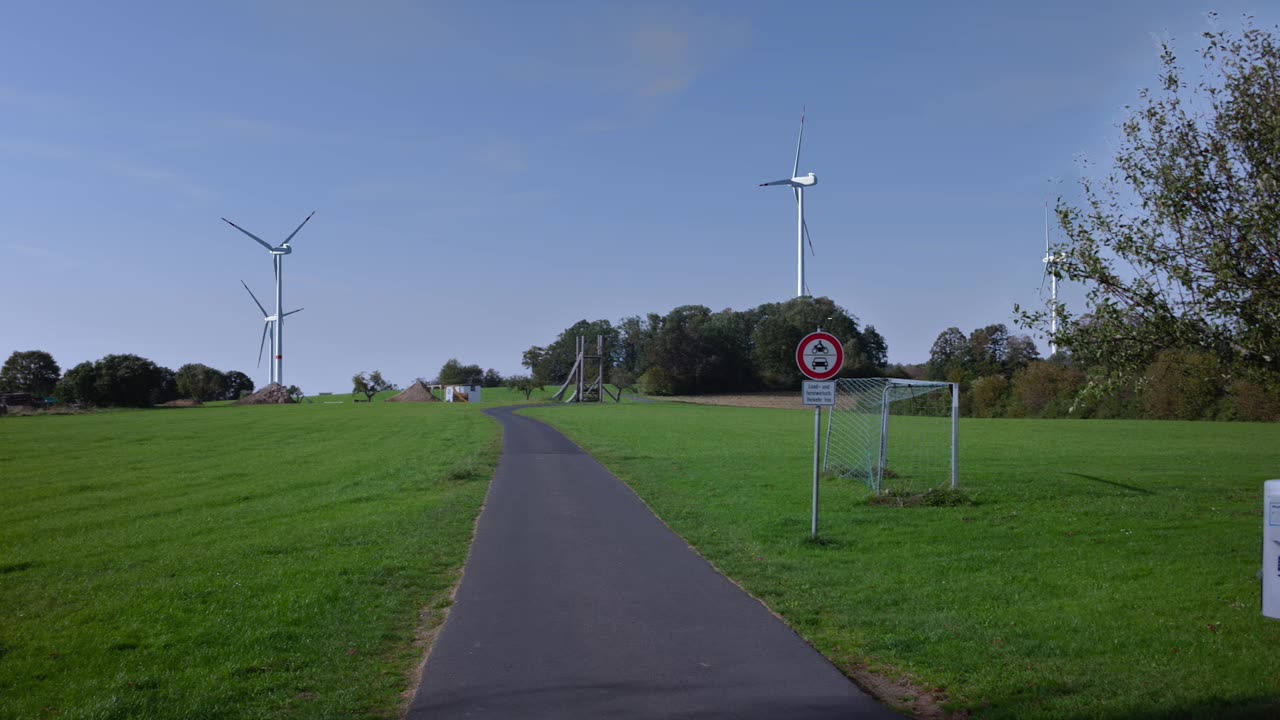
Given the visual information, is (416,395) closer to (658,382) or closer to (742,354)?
(658,382)

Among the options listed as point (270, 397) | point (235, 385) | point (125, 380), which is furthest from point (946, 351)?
point (235, 385)

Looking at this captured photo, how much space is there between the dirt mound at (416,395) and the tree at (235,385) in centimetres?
2742

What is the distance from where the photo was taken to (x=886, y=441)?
1858 cm

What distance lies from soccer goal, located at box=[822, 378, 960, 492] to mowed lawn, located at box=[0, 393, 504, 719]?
7.79 m

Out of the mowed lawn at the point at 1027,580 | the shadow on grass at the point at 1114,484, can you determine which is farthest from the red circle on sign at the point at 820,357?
the shadow on grass at the point at 1114,484

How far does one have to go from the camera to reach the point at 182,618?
7.90 metres

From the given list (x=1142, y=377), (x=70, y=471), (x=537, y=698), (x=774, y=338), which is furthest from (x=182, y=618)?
(x=774, y=338)

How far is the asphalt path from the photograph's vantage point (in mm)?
5570

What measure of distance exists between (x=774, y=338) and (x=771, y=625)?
101836 mm

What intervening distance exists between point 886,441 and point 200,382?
115221mm

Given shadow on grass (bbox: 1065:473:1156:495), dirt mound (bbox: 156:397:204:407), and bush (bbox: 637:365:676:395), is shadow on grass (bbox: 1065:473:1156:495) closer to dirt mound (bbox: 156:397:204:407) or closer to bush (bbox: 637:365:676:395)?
dirt mound (bbox: 156:397:204:407)

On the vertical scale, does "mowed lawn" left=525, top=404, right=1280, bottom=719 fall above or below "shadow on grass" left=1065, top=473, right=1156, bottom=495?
below

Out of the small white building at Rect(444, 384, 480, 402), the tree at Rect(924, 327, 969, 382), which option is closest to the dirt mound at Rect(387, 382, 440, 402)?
the small white building at Rect(444, 384, 480, 402)

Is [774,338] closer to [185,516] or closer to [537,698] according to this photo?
[185,516]
